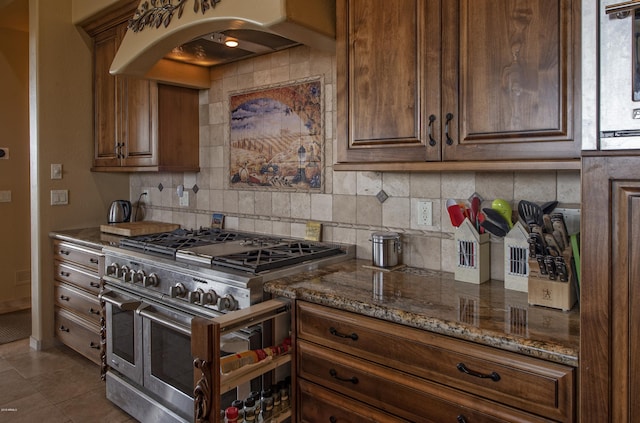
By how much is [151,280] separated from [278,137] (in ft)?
3.43

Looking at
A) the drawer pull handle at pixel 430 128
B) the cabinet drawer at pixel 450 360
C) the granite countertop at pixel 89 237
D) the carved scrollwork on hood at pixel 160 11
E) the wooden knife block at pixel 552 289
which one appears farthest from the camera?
the granite countertop at pixel 89 237

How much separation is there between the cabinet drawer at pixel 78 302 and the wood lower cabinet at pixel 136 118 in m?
0.91

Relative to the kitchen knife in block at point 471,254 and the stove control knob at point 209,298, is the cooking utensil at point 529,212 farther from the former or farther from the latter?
the stove control knob at point 209,298

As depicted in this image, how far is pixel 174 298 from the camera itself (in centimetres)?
219

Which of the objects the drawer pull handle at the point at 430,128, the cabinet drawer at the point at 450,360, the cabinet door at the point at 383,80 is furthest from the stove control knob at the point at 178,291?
the drawer pull handle at the point at 430,128

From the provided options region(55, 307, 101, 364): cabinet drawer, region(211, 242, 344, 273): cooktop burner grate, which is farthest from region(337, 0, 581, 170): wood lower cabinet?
region(55, 307, 101, 364): cabinet drawer

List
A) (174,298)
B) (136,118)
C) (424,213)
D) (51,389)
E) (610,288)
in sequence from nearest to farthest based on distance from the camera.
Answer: (610,288) → (424,213) → (174,298) → (51,389) → (136,118)

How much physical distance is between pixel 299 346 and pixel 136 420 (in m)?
1.33

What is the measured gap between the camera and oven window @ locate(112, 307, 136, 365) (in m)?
2.46

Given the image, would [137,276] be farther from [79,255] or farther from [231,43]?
[231,43]

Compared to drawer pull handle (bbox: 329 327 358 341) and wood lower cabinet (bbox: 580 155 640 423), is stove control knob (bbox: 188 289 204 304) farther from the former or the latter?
wood lower cabinet (bbox: 580 155 640 423)

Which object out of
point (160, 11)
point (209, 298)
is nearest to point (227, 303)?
point (209, 298)

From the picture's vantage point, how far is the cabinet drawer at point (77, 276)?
2.96m

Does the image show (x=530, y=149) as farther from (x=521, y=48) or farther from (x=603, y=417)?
(x=603, y=417)
